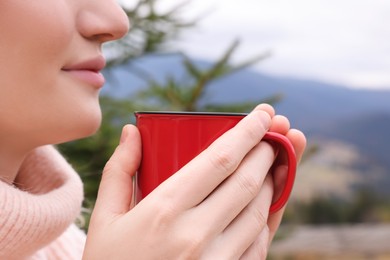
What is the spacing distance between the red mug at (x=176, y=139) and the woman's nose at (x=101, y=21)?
6.2 inches

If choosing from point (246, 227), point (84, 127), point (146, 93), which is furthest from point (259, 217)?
point (146, 93)

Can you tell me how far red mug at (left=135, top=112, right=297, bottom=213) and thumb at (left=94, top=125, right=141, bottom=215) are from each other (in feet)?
0.05

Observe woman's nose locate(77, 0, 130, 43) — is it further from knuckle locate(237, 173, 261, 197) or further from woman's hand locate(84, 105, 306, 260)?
Answer: knuckle locate(237, 173, 261, 197)

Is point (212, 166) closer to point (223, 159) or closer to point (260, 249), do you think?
point (223, 159)

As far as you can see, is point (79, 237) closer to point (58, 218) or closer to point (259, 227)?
point (58, 218)

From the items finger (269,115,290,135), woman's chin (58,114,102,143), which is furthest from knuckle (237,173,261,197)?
woman's chin (58,114,102,143)

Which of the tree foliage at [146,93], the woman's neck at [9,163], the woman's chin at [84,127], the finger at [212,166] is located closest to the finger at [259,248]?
the finger at [212,166]

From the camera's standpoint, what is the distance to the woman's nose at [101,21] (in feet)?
3.18

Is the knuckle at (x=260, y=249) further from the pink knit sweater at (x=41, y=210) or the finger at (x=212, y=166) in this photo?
the pink knit sweater at (x=41, y=210)

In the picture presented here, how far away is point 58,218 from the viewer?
1.14m

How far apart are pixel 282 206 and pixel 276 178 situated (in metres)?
0.04

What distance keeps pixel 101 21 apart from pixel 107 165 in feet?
0.71

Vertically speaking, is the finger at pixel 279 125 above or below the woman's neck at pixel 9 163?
above

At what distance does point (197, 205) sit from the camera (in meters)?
0.85
